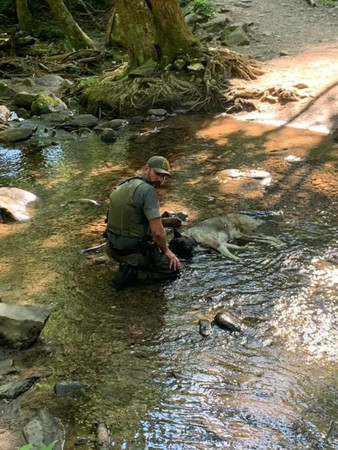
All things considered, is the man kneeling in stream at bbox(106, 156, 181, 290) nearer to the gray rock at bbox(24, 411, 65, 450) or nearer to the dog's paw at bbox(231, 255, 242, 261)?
the dog's paw at bbox(231, 255, 242, 261)

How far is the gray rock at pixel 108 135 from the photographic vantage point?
40.1ft

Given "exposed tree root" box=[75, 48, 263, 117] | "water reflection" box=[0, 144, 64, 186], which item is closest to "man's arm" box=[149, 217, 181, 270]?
"water reflection" box=[0, 144, 64, 186]

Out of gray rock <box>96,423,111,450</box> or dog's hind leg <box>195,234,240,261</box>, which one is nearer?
gray rock <box>96,423,111,450</box>

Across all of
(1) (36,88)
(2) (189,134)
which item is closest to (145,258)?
(2) (189,134)

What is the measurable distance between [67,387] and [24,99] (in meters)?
11.9

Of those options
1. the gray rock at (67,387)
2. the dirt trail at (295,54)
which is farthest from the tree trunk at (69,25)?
→ the gray rock at (67,387)

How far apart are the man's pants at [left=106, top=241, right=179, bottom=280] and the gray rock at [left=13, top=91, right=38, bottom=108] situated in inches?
389

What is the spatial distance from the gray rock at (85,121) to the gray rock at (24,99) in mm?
1810

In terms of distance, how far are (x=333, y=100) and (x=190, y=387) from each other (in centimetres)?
968

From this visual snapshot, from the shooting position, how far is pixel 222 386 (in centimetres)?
447

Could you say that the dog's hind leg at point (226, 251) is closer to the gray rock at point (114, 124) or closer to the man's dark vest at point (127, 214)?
the man's dark vest at point (127, 214)

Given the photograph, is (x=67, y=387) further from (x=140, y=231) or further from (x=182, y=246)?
(x=182, y=246)

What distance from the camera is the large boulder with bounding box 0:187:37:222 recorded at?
804 cm

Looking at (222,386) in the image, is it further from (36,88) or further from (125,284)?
(36,88)
